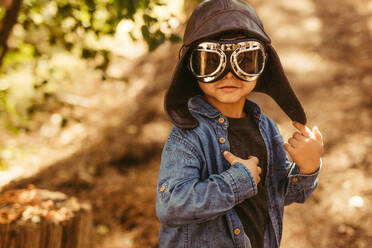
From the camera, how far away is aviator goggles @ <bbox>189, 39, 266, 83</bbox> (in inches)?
63.7

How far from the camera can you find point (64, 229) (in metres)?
2.48

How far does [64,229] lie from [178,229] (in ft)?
3.86

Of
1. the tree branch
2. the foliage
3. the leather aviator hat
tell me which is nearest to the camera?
the leather aviator hat

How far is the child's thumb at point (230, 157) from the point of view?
1.59m

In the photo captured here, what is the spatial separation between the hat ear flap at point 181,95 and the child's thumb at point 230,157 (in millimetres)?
201

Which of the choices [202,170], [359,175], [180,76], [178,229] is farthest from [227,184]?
[359,175]

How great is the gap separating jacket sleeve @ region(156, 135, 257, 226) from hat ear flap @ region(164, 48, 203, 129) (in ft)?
0.57

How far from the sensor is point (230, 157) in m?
1.61

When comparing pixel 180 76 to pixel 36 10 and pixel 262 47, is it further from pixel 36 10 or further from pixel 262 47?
pixel 36 10

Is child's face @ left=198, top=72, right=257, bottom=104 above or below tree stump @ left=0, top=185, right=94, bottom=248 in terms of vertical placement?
above

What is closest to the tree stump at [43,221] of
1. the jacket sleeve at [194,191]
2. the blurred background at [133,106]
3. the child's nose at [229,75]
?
the blurred background at [133,106]

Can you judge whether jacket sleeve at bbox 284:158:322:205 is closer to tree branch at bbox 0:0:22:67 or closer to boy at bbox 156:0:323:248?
boy at bbox 156:0:323:248

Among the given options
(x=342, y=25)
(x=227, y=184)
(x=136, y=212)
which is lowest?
(x=136, y=212)

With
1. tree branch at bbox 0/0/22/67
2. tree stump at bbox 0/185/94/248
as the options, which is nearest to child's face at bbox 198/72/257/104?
tree stump at bbox 0/185/94/248
